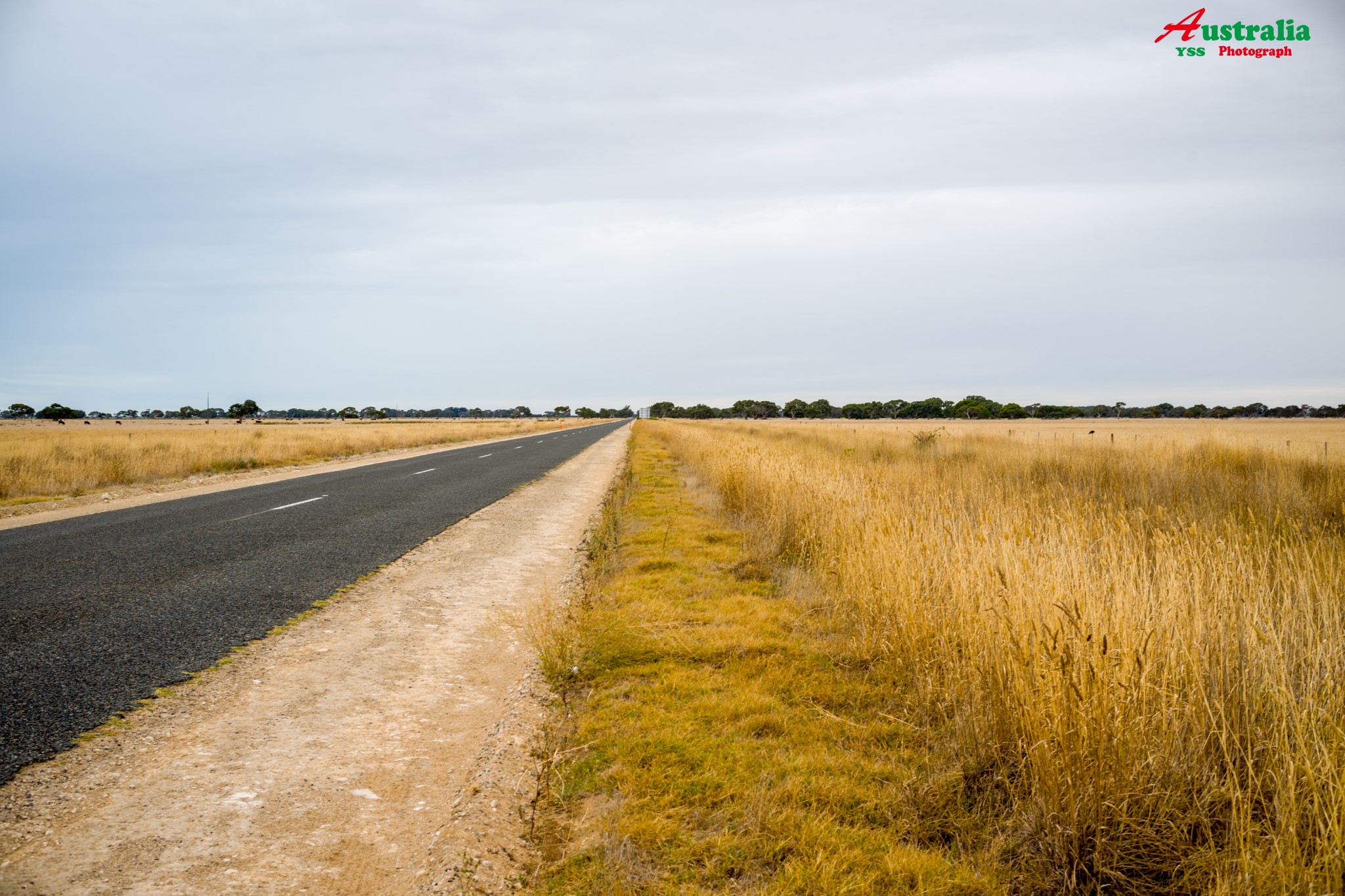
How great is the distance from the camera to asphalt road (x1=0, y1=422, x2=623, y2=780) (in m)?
4.51

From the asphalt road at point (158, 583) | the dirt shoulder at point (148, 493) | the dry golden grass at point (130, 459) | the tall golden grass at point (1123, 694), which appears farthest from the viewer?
the dry golden grass at point (130, 459)

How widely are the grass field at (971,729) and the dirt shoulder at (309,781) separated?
0.44 m

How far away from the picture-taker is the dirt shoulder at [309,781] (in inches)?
112

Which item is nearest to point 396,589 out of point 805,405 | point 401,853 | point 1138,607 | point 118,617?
point 118,617

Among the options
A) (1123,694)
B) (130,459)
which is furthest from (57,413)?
(1123,694)

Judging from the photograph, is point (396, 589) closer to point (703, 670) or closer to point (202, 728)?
point (202, 728)

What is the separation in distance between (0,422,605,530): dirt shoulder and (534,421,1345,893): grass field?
12489 mm

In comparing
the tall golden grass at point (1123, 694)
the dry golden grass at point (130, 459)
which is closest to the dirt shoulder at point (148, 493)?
the dry golden grass at point (130, 459)

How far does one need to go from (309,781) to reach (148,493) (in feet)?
54.2

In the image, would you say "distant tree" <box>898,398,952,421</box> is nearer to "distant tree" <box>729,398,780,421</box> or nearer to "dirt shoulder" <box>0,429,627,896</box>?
"distant tree" <box>729,398,780,421</box>

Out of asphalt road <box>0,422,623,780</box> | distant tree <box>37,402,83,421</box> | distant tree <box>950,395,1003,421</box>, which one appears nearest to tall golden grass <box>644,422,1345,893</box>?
asphalt road <box>0,422,623,780</box>

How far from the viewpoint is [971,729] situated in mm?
3738

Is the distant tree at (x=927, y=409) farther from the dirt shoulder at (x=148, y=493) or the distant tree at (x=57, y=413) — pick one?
the distant tree at (x=57, y=413)

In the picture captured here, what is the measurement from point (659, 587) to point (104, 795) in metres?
4.90
